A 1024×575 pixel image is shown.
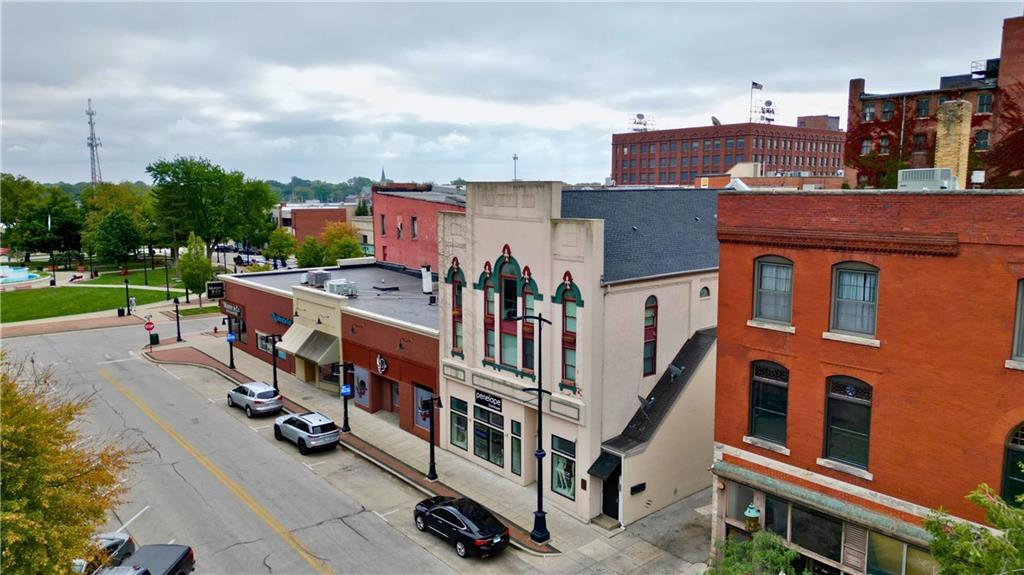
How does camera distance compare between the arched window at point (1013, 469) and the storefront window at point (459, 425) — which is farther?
the storefront window at point (459, 425)

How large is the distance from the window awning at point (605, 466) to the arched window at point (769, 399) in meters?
5.29

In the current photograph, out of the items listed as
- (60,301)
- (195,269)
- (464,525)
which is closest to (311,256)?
(195,269)

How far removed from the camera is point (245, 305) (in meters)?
50.2

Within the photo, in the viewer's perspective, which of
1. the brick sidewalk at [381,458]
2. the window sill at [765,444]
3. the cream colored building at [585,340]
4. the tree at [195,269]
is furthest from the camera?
the tree at [195,269]

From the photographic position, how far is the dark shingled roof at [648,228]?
26.0 m

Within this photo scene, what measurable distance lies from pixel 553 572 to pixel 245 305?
3614cm

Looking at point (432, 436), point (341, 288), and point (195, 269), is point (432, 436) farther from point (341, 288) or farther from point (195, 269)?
point (195, 269)

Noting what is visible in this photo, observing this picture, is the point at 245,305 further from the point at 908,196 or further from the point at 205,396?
the point at 908,196

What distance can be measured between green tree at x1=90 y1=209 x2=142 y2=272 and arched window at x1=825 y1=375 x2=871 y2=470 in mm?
99689

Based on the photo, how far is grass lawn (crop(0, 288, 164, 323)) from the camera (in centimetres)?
6975

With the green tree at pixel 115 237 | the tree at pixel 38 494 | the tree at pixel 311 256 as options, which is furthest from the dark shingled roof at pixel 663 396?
the green tree at pixel 115 237

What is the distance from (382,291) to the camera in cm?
4419

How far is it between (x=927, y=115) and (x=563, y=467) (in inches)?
1832

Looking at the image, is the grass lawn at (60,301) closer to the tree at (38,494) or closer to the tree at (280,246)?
the tree at (280,246)
